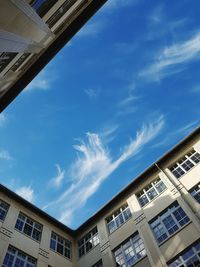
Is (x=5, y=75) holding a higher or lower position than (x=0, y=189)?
lower

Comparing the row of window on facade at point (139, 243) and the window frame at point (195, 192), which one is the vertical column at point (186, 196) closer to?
the window frame at point (195, 192)

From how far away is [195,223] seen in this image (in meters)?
15.1

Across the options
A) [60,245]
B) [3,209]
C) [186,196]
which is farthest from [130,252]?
[3,209]

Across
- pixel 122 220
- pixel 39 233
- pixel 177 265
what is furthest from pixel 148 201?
pixel 39 233

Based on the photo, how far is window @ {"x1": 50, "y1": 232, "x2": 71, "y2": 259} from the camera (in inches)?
802

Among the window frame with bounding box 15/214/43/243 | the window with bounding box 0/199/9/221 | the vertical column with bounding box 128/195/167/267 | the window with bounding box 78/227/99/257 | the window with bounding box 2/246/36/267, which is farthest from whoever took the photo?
the window with bounding box 78/227/99/257

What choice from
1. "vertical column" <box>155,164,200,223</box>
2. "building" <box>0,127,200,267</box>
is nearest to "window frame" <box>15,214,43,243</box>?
"building" <box>0,127,200,267</box>

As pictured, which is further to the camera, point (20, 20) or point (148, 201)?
point (148, 201)

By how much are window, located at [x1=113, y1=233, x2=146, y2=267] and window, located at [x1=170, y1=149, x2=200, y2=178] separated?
5.50 meters

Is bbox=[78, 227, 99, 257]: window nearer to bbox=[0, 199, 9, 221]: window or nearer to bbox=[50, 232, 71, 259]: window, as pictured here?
bbox=[50, 232, 71, 259]: window

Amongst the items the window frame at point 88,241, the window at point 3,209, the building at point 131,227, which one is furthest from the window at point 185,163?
the window at point 3,209

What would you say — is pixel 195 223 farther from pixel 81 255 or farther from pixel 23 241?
pixel 23 241

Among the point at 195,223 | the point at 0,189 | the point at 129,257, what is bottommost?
the point at 195,223

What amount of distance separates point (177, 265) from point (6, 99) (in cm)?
1514
